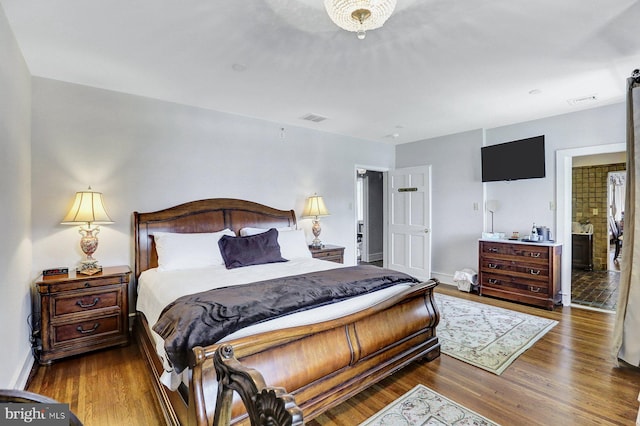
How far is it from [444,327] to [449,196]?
8.73 ft

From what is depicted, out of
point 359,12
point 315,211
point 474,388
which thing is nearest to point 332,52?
point 359,12

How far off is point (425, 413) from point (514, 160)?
12.8 feet

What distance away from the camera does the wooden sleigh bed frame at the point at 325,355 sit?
155 centimetres

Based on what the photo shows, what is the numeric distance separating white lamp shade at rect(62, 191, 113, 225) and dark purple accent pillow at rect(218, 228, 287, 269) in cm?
114

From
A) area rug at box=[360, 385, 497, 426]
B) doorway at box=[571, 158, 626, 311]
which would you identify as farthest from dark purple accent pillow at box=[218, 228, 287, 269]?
doorway at box=[571, 158, 626, 311]

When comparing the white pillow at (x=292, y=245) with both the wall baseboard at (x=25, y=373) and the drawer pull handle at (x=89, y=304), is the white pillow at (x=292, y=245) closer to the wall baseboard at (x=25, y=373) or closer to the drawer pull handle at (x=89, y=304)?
the drawer pull handle at (x=89, y=304)

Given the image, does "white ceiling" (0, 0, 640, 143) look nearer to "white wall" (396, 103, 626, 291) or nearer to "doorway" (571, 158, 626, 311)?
"white wall" (396, 103, 626, 291)

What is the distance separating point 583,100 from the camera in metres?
3.68

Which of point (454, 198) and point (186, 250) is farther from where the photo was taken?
point (454, 198)

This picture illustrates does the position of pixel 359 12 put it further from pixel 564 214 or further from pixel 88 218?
pixel 564 214

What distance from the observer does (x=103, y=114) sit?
3242 millimetres

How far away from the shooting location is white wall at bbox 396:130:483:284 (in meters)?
5.07

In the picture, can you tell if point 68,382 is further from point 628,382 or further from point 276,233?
point 628,382

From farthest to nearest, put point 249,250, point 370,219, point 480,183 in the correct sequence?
point 370,219, point 480,183, point 249,250
